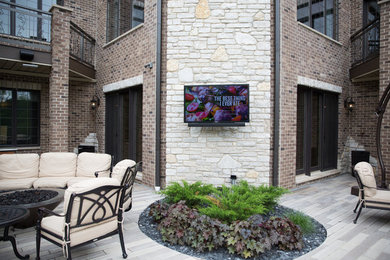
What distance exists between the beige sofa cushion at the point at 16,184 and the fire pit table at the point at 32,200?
3.08ft

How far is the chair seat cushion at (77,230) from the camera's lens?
2553mm

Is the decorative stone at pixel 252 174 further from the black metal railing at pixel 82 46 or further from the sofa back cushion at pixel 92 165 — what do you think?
the black metal railing at pixel 82 46

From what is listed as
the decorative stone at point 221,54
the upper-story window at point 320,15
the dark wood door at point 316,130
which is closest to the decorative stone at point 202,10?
the decorative stone at point 221,54

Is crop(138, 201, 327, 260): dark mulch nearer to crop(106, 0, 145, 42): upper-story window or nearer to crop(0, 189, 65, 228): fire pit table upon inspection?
crop(0, 189, 65, 228): fire pit table

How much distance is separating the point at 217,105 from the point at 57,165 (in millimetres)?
3689

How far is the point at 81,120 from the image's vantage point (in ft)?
29.1

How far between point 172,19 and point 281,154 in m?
4.04

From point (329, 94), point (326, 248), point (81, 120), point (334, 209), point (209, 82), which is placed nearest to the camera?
point (326, 248)

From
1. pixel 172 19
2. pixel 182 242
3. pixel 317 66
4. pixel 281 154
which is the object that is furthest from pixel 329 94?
pixel 182 242

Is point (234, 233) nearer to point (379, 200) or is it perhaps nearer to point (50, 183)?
point (379, 200)

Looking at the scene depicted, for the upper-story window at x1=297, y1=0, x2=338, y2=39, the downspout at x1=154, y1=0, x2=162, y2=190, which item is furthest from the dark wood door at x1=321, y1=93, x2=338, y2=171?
the downspout at x1=154, y1=0, x2=162, y2=190

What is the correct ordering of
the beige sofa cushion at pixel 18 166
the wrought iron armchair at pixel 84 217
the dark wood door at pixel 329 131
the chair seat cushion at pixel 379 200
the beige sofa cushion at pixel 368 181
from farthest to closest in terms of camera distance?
1. the dark wood door at pixel 329 131
2. the beige sofa cushion at pixel 18 166
3. the beige sofa cushion at pixel 368 181
4. the chair seat cushion at pixel 379 200
5. the wrought iron armchair at pixel 84 217

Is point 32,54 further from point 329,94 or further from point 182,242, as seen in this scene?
point 329,94

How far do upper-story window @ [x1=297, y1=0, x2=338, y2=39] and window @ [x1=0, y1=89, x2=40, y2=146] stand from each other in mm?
8621
